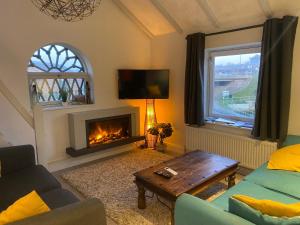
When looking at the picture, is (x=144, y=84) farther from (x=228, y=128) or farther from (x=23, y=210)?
(x=23, y=210)

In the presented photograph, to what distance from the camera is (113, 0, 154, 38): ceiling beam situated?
162 inches

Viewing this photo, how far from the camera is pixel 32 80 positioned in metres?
3.51

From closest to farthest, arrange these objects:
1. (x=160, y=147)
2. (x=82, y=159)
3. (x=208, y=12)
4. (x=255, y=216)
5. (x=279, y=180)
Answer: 1. (x=255, y=216)
2. (x=279, y=180)
3. (x=208, y=12)
4. (x=82, y=159)
5. (x=160, y=147)

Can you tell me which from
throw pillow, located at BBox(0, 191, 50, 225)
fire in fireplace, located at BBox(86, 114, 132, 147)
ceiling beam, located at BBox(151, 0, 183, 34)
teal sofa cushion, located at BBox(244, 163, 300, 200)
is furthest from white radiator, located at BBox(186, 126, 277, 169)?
throw pillow, located at BBox(0, 191, 50, 225)

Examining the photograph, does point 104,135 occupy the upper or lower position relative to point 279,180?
upper

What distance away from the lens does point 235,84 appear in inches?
149

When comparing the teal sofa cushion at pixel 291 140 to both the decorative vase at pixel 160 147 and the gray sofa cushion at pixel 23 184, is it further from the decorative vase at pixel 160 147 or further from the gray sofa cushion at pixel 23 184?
the gray sofa cushion at pixel 23 184

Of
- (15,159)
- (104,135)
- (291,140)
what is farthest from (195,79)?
(15,159)

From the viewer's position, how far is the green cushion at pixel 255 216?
121 centimetres

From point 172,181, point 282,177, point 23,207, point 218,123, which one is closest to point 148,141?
point 218,123

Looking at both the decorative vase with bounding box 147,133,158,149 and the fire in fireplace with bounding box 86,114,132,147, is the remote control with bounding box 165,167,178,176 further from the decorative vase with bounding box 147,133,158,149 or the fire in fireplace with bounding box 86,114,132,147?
the decorative vase with bounding box 147,133,158,149

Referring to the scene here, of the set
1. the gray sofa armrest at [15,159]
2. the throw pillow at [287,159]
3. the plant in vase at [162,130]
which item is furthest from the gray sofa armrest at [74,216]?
the plant in vase at [162,130]

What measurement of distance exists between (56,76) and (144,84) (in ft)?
5.06

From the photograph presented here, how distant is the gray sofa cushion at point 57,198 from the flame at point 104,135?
6.00 ft
